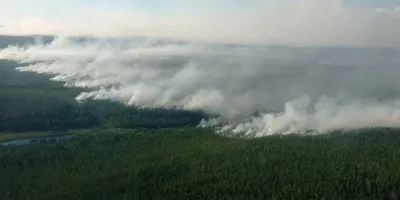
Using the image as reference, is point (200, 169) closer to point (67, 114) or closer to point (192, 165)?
point (192, 165)

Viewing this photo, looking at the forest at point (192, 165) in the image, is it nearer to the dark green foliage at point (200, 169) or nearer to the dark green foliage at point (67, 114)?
the dark green foliage at point (200, 169)

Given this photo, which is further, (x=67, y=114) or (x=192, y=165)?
(x=67, y=114)

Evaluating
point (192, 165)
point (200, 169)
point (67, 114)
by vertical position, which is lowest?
point (200, 169)

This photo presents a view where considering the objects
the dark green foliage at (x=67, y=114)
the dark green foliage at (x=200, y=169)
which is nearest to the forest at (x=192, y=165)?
the dark green foliage at (x=200, y=169)

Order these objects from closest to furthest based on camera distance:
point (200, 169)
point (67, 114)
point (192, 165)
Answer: point (200, 169), point (192, 165), point (67, 114)

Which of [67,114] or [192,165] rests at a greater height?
[67,114]

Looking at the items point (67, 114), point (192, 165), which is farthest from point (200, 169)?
point (67, 114)

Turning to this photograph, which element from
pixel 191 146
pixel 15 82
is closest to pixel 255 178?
pixel 191 146
